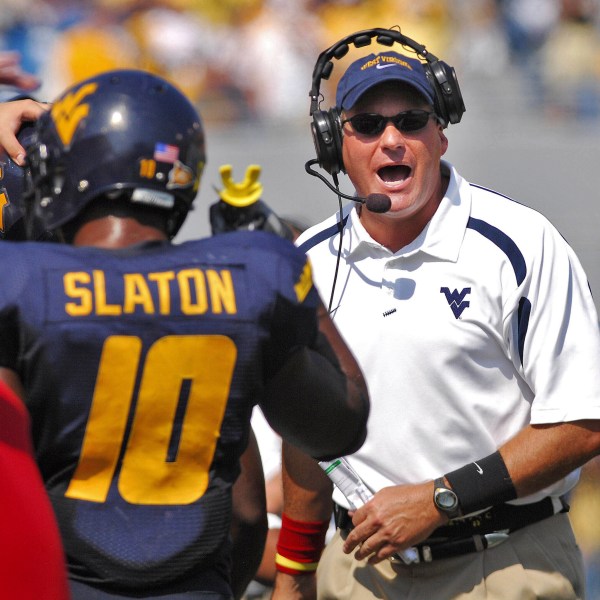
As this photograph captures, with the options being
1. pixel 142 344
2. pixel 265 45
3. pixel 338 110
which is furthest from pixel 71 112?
pixel 265 45

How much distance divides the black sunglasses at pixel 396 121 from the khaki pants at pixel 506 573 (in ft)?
3.65

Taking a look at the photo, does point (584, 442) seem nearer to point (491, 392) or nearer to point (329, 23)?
point (491, 392)

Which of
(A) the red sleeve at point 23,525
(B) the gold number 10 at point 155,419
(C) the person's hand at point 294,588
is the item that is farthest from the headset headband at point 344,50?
(A) the red sleeve at point 23,525

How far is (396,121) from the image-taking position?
3.40 meters

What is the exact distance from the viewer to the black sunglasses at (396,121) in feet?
11.1

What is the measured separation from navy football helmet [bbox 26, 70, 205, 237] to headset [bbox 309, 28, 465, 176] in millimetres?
1218

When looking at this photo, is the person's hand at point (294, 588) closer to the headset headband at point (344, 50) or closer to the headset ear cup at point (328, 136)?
the headset ear cup at point (328, 136)

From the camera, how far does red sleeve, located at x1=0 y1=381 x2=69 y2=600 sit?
1585 millimetres

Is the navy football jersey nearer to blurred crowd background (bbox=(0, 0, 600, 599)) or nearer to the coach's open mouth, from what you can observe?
the coach's open mouth

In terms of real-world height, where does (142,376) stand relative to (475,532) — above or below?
above

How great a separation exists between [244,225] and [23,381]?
0.55 metres

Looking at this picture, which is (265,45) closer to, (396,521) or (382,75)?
(382,75)

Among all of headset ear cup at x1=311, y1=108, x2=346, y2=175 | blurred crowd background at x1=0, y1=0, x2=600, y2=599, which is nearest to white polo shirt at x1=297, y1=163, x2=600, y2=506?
headset ear cup at x1=311, y1=108, x2=346, y2=175

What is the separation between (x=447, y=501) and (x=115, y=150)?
52.3 inches
